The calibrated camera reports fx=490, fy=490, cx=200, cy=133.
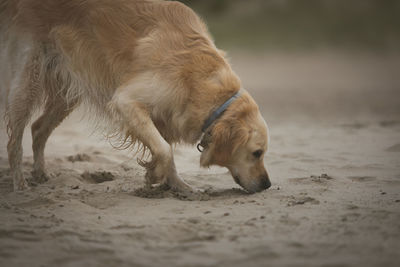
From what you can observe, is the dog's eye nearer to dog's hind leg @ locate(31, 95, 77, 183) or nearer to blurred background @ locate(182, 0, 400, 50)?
dog's hind leg @ locate(31, 95, 77, 183)

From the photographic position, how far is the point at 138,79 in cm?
437

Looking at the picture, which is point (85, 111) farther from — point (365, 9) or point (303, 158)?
A: point (365, 9)

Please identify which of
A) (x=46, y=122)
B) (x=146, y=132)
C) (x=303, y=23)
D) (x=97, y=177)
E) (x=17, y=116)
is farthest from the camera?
(x=303, y=23)

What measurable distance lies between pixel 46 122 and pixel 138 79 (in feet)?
4.97

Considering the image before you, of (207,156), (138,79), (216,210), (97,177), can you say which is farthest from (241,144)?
(97,177)

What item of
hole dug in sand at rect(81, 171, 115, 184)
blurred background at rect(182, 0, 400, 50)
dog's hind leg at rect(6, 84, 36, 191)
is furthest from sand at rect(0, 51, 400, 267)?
blurred background at rect(182, 0, 400, 50)

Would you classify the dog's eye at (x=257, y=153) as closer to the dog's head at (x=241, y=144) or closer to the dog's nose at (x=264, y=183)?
the dog's head at (x=241, y=144)

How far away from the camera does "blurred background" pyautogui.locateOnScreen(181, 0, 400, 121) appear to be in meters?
10.6

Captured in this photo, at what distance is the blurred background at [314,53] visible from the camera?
34.7 feet

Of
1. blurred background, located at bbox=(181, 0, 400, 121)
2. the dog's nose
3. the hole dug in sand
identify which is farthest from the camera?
blurred background, located at bbox=(181, 0, 400, 121)

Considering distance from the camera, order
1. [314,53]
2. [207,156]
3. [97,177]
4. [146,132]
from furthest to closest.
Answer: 1. [314,53]
2. [97,177]
3. [207,156]
4. [146,132]

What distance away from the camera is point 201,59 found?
4.33 metres

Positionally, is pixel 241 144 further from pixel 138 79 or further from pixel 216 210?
pixel 138 79

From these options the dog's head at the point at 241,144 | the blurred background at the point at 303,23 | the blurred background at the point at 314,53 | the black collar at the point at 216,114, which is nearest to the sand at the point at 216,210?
the dog's head at the point at 241,144
